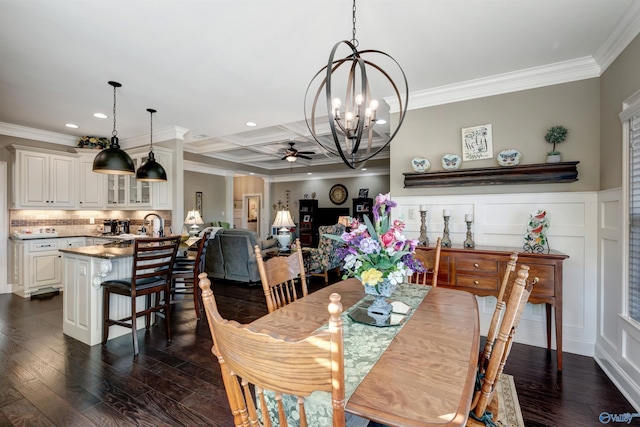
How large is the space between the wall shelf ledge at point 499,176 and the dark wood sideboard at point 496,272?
0.69 m

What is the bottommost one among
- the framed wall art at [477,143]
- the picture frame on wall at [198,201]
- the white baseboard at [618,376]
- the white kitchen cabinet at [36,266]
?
the white baseboard at [618,376]

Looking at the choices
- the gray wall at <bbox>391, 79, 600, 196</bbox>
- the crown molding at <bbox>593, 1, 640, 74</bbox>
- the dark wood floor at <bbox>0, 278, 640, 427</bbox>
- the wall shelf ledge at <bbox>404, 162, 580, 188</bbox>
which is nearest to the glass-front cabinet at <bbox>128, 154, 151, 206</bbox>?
the dark wood floor at <bbox>0, 278, 640, 427</bbox>

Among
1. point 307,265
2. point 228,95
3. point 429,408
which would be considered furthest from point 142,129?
point 429,408

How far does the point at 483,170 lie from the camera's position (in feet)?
9.78

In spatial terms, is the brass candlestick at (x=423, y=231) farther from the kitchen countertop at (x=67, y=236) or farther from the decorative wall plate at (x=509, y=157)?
the kitchen countertop at (x=67, y=236)

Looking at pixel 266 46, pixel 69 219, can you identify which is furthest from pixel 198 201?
pixel 266 46

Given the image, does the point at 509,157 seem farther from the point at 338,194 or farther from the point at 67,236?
the point at 67,236

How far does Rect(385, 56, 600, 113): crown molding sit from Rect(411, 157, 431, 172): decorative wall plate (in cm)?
63

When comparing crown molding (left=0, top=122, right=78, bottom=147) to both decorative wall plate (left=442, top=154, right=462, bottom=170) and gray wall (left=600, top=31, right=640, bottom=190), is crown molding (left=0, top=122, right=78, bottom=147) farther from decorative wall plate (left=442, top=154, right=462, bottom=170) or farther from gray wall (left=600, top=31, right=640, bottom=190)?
gray wall (left=600, top=31, right=640, bottom=190)

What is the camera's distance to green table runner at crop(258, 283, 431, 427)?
0.87 m

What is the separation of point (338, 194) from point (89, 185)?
6.05m

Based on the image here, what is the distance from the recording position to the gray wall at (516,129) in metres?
2.65

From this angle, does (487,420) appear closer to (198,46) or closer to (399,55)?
(399,55)

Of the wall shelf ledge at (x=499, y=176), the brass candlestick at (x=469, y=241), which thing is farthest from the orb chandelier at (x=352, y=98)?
the brass candlestick at (x=469, y=241)
